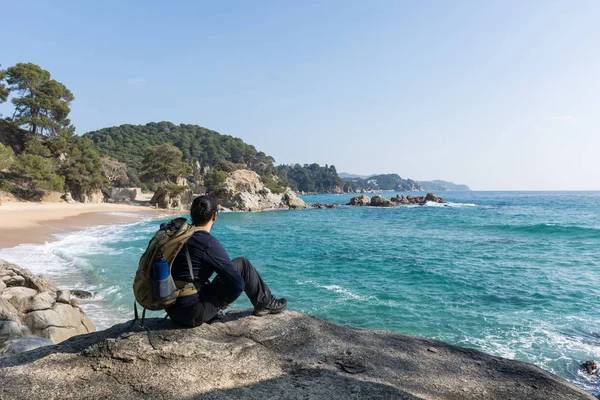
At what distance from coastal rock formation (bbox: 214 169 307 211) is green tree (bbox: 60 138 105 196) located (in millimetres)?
17925

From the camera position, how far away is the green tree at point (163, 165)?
56188mm

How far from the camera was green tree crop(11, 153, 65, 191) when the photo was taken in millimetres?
Result: 36625

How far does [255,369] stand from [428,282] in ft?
38.4

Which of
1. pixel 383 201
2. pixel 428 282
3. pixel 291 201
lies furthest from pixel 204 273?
pixel 383 201

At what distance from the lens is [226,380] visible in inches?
124

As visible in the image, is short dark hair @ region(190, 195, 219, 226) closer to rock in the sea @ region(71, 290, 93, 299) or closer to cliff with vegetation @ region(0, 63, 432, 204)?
rock in the sea @ region(71, 290, 93, 299)

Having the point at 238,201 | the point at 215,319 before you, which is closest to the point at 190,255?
the point at 215,319

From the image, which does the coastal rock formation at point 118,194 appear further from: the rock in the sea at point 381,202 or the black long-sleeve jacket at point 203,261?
the black long-sleeve jacket at point 203,261

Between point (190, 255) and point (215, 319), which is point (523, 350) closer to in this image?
point (215, 319)

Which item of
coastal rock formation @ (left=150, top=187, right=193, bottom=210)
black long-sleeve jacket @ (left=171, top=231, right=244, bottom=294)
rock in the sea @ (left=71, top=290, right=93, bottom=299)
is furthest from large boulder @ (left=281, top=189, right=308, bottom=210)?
black long-sleeve jacket @ (left=171, top=231, right=244, bottom=294)

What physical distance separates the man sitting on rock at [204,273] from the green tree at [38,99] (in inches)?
2006

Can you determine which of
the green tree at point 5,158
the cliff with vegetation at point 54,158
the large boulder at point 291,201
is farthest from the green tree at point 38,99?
the large boulder at point 291,201

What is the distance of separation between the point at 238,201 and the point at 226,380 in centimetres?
5771

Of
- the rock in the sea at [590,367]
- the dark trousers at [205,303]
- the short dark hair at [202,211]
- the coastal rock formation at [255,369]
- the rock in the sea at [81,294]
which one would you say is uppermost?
the short dark hair at [202,211]
